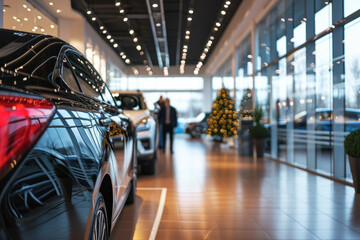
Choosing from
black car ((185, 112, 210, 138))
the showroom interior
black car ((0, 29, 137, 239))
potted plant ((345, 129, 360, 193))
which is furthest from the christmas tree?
black car ((0, 29, 137, 239))

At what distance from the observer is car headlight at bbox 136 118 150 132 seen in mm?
7527

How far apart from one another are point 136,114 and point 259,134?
6.27 m

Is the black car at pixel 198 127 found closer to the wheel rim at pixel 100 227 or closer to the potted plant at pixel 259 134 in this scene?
the potted plant at pixel 259 134

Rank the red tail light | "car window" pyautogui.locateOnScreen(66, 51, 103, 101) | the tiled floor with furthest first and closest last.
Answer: the tiled floor < "car window" pyautogui.locateOnScreen(66, 51, 103, 101) < the red tail light

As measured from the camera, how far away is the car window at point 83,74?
2.70 meters

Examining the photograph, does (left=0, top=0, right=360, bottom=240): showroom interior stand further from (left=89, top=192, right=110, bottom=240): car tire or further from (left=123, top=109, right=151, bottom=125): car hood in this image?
(left=123, top=109, right=151, bottom=125): car hood

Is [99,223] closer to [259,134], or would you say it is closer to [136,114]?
[136,114]

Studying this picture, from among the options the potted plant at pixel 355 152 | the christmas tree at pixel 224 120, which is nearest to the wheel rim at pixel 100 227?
the potted plant at pixel 355 152

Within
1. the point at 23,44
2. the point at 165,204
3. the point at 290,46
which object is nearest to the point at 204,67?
the point at 290,46

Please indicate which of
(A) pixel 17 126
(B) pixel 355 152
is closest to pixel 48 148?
(A) pixel 17 126

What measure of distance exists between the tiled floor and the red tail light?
2669 millimetres

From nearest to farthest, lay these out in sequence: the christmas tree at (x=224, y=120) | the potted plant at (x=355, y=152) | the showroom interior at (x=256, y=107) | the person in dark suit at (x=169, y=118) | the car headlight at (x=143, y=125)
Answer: the showroom interior at (x=256, y=107) → the potted plant at (x=355, y=152) → the car headlight at (x=143, y=125) → the person in dark suit at (x=169, y=118) → the christmas tree at (x=224, y=120)

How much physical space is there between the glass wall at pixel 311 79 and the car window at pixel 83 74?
5444 millimetres

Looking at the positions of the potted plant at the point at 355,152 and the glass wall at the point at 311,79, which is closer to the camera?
the potted plant at the point at 355,152
